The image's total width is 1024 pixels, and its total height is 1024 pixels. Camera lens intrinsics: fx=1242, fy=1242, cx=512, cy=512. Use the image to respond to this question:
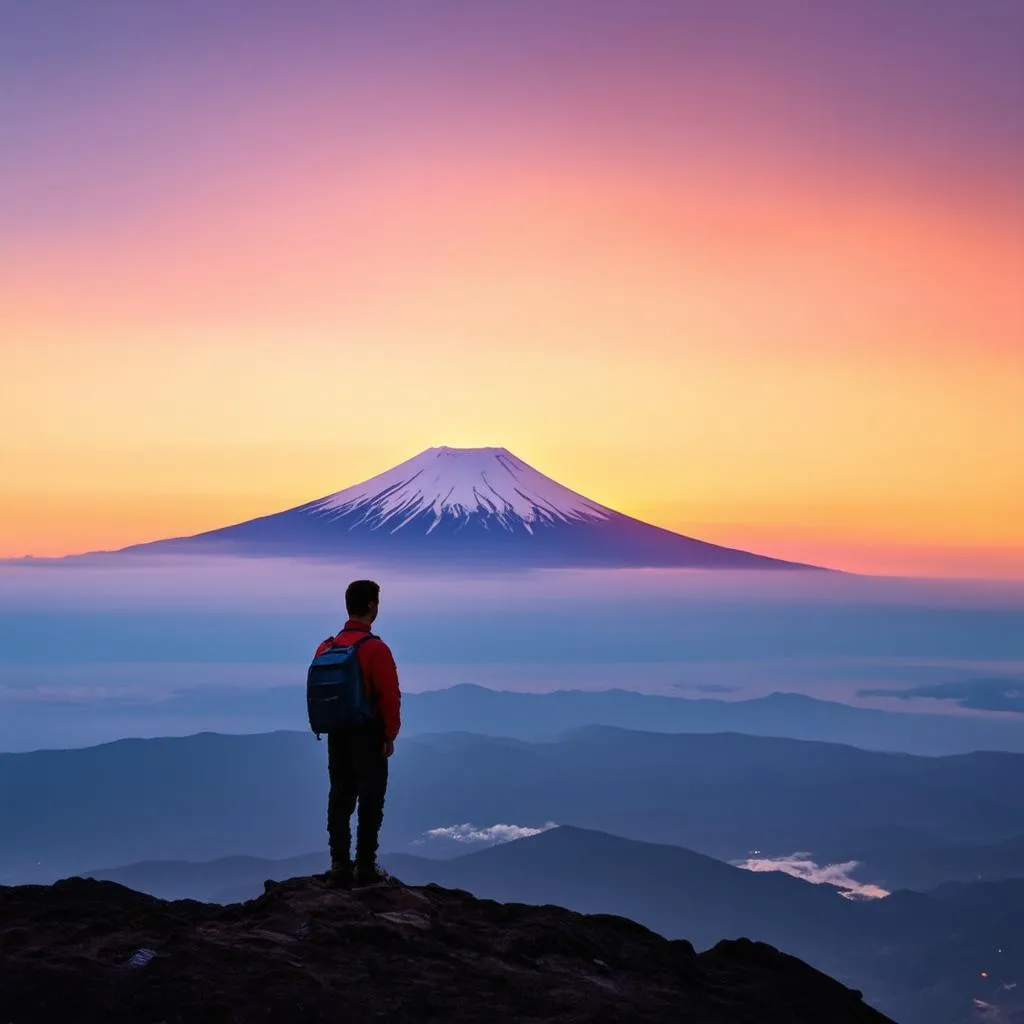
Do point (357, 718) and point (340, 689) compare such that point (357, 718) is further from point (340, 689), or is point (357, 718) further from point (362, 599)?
point (362, 599)

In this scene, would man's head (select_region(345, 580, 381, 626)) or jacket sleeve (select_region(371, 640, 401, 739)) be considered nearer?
jacket sleeve (select_region(371, 640, 401, 739))

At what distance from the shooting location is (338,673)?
969 cm

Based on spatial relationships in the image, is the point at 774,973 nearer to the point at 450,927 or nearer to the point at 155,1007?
the point at 450,927

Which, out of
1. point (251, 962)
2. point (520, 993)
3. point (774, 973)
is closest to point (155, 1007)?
point (251, 962)

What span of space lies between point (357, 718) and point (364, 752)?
379 millimetres

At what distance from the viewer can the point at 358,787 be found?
10172mm

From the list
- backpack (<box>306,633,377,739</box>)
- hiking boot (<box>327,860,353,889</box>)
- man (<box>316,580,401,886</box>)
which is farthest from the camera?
hiking boot (<box>327,860,353,889</box>)

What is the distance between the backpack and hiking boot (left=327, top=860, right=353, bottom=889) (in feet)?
4.23

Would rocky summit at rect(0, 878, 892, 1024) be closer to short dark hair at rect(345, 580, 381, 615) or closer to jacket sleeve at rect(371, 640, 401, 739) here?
jacket sleeve at rect(371, 640, 401, 739)

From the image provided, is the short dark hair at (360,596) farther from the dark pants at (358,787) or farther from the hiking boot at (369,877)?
the hiking boot at (369,877)

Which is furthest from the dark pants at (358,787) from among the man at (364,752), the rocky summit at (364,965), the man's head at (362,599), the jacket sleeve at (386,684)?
the man's head at (362,599)

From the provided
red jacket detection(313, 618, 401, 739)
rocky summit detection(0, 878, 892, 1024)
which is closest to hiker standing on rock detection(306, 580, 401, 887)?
red jacket detection(313, 618, 401, 739)

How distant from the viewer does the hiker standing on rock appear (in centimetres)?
970

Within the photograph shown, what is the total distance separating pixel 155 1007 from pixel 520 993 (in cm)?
239
